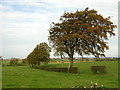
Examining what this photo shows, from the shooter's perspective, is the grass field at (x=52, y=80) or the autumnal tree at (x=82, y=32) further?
the autumnal tree at (x=82, y=32)

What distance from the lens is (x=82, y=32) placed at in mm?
41906

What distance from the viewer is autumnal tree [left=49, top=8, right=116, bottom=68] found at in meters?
41.9

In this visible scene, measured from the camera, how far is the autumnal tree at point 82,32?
41875 mm

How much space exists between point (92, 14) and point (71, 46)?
7943 millimetres

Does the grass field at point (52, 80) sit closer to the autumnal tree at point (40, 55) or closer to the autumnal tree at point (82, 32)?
the autumnal tree at point (82, 32)

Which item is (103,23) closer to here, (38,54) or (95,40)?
(95,40)

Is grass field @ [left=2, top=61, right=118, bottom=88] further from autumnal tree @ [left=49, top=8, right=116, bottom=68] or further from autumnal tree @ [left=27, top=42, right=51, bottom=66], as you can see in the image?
autumnal tree @ [left=27, top=42, right=51, bottom=66]

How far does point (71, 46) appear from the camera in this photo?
144ft

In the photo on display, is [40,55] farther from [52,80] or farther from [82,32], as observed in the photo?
[52,80]

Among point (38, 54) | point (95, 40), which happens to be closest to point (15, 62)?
point (38, 54)

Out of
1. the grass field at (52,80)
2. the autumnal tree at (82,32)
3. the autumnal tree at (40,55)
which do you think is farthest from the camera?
the autumnal tree at (40,55)

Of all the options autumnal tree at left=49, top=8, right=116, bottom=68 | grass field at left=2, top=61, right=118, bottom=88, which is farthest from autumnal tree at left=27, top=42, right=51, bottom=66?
grass field at left=2, top=61, right=118, bottom=88

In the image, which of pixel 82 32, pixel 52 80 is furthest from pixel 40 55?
Result: pixel 52 80

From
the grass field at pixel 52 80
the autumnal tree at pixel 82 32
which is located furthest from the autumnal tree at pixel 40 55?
the grass field at pixel 52 80
